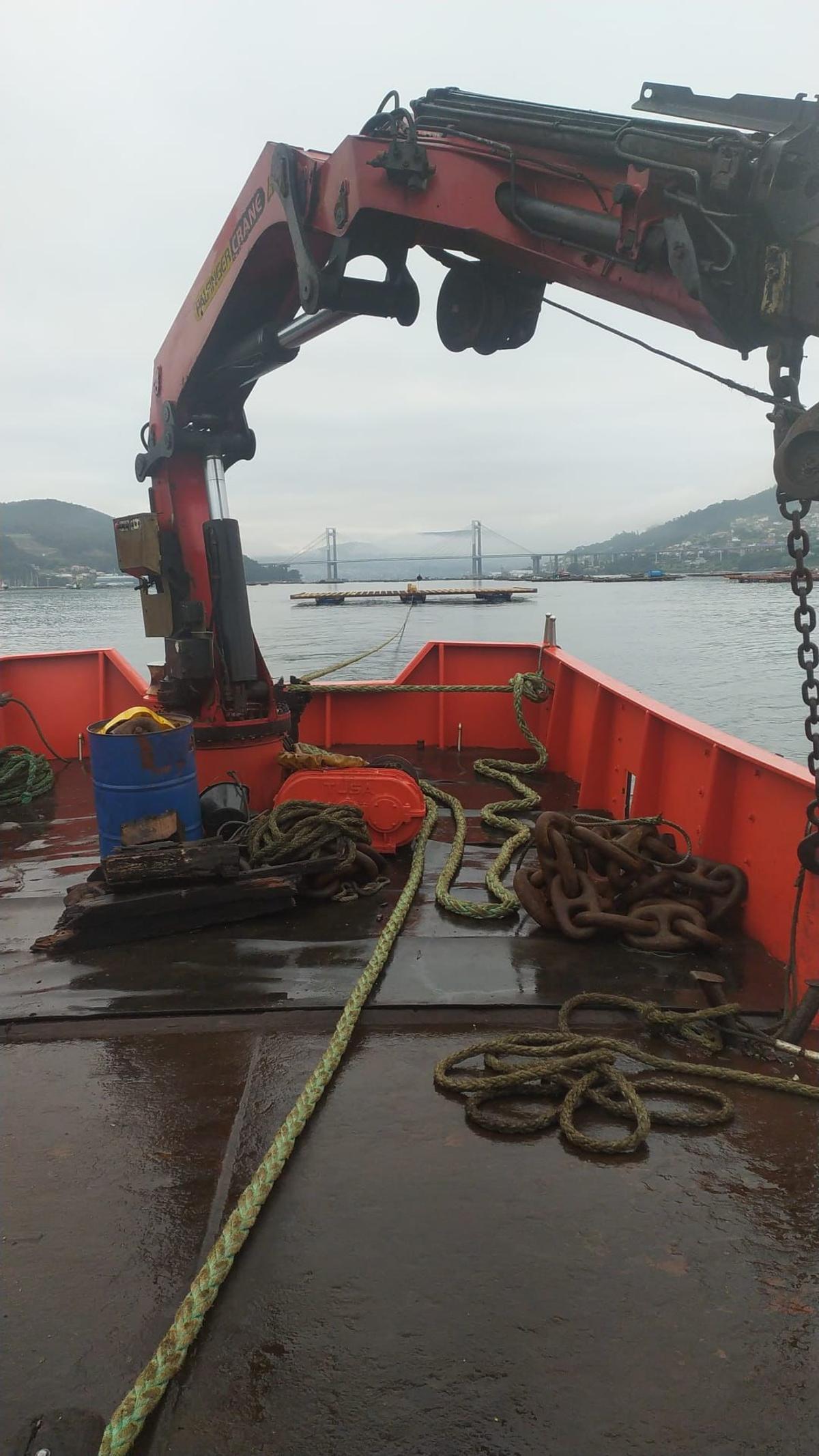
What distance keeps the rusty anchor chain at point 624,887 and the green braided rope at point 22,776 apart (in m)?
4.02

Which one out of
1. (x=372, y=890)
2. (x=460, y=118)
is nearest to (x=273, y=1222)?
(x=372, y=890)

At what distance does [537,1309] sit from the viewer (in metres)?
1.72

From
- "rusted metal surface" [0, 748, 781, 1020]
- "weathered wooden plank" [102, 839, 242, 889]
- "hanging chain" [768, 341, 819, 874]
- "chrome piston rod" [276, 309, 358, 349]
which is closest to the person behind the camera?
"hanging chain" [768, 341, 819, 874]

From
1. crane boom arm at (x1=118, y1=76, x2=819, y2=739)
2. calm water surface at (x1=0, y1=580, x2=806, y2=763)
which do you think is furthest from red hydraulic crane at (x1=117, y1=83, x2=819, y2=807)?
calm water surface at (x1=0, y1=580, x2=806, y2=763)

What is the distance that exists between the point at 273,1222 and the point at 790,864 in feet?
7.55

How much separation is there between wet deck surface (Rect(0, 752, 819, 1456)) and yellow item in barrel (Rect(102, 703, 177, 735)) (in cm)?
137

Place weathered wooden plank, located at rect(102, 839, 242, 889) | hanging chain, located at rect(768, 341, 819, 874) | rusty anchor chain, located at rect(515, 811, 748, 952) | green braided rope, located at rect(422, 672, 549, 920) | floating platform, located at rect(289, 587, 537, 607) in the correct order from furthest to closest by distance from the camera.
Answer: floating platform, located at rect(289, 587, 537, 607)
green braided rope, located at rect(422, 672, 549, 920)
weathered wooden plank, located at rect(102, 839, 242, 889)
rusty anchor chain, located at rect(515, 811, 748, 952)
hanging chain, located at rect(768, 341, 819, 874)

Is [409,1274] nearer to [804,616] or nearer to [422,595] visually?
[804,616]

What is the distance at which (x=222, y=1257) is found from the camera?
180cm

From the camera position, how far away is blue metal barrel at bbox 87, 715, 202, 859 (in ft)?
12.8

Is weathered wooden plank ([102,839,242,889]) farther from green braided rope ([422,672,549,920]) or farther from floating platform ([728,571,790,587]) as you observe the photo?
floating platform ([728,571,790,587])

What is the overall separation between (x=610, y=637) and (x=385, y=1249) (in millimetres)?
39192

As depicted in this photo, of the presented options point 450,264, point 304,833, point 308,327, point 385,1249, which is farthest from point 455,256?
point 385,1249

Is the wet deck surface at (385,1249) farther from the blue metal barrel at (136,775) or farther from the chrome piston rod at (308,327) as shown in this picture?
the chrome piston rod at (308,327)
